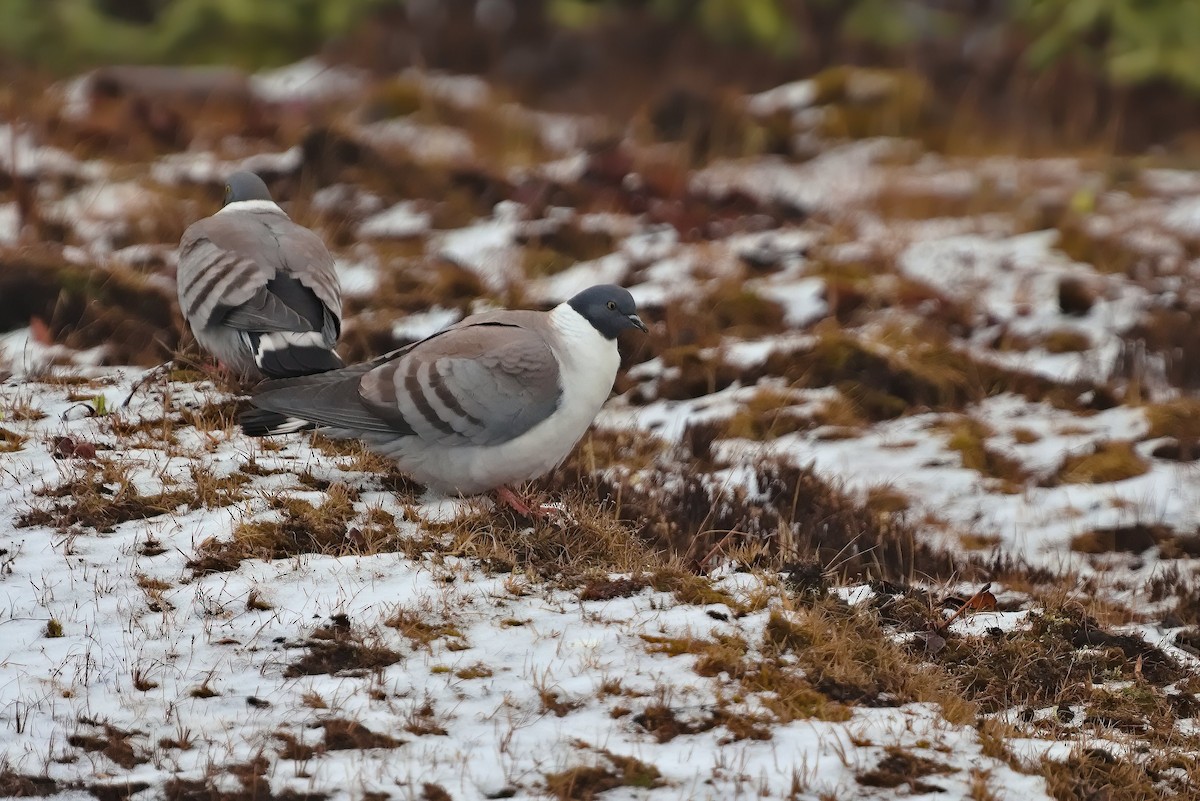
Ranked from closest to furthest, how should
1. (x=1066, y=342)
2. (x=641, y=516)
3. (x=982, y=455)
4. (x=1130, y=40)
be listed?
(x=641, y=516)
(x=982, y=455)
(x=1066, y=342)
(x=1130, y=40)

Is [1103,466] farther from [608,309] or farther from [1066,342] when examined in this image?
[608,309]

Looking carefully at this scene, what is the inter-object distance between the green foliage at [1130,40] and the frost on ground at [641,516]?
3150 millimetres

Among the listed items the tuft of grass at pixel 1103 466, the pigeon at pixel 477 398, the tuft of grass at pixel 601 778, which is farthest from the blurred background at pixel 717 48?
the tuft of grass at pixel 601 778

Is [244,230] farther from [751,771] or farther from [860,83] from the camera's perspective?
[860,83]

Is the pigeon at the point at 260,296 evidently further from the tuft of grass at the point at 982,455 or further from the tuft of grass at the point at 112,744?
the tuft of grass at the point at 982,455

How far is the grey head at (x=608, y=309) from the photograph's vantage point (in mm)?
6020

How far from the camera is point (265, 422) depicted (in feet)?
19.5

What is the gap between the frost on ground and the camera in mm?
4352

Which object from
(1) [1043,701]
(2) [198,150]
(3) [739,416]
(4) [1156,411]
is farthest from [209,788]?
(2) [198,150]

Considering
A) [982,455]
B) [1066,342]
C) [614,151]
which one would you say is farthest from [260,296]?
[614,151]

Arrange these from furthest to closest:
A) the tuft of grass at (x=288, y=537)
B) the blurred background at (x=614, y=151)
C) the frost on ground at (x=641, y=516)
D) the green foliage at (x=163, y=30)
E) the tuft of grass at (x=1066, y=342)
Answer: the green foliage at (x=163, y=30) → the blurred background at (x=614, y=151) → the tuft of grass at (x=1066, y=342) → the tuft of grass at (x=288, y=537) → the frost on ground at (x=641, y=516)

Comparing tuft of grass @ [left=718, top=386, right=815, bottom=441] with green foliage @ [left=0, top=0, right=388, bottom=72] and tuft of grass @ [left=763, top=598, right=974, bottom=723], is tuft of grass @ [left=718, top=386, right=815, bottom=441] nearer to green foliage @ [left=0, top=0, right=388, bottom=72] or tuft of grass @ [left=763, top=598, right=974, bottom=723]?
tuft of grass @ [left=763, top=598, right=974, bottom=723]

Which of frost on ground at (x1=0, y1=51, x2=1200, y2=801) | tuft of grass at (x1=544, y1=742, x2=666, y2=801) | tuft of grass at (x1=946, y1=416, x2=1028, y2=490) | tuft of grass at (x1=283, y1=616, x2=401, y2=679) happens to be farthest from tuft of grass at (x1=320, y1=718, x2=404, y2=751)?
tuft of grass at (x1=946, y1=416, x2=1028, y2=490)

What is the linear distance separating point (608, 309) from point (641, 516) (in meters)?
1.02
